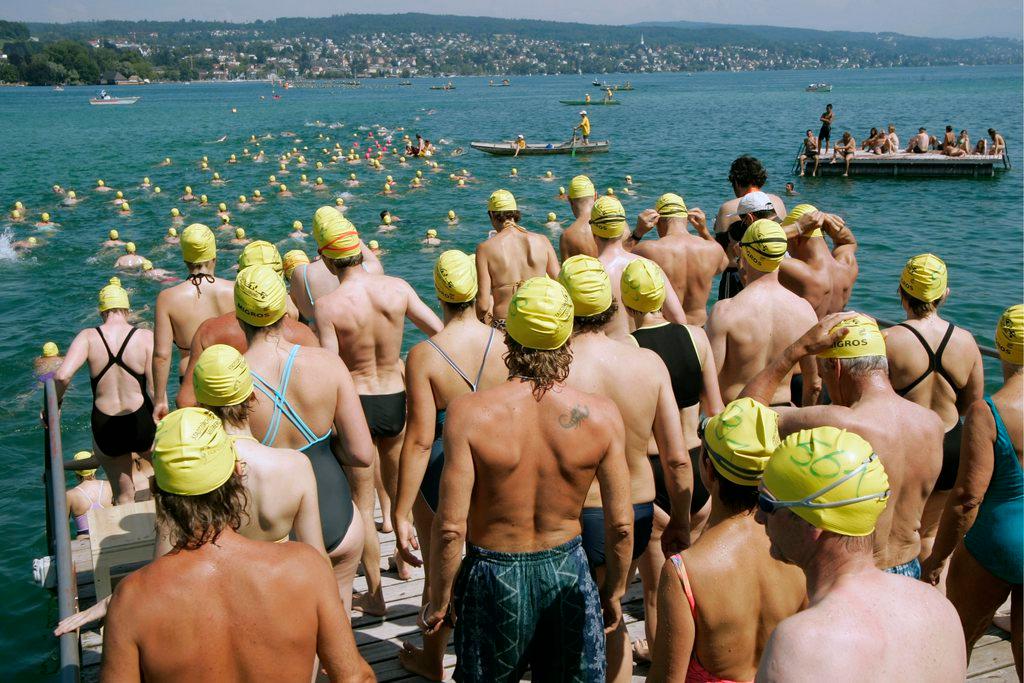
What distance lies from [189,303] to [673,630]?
4776mm

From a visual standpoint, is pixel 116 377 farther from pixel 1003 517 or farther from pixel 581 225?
pixel 1003 517

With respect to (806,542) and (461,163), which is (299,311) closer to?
(806,542)

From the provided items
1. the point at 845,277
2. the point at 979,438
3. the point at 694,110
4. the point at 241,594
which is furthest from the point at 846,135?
the point at 694,110

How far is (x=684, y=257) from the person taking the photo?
6.47 metres

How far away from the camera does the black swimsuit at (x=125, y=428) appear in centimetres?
667

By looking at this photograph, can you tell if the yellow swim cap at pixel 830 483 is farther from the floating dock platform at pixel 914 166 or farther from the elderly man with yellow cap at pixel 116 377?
the floating dock platform at pixel 914 166

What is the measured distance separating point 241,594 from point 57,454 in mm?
3812

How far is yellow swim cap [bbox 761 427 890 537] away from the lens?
2133 mm

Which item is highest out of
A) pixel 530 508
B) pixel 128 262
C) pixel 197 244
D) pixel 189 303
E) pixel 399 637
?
pixel 197 244

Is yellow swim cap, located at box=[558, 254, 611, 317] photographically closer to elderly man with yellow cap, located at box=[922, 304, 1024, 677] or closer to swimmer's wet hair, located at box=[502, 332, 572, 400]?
swimmer's wet hair, located at box=[502, 332, 572, 400]

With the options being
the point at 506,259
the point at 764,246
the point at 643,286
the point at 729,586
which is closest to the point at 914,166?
the point at 506,259

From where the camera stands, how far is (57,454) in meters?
5.43

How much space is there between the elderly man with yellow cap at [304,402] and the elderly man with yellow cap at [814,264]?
3825mm

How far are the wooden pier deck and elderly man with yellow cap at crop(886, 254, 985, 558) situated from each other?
31.3 inches
